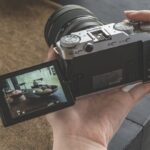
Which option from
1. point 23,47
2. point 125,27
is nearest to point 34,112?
point 125,27

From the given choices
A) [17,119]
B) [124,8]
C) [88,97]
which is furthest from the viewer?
[124,8]

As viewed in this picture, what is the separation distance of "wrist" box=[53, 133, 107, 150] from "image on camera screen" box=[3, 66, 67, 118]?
8 cm

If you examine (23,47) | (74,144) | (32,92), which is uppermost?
(32,92)

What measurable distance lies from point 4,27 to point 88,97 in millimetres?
1161

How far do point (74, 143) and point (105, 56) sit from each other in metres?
0.19

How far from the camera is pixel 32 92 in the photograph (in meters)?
0.80

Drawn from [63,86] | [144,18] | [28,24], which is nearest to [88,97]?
[63,86]

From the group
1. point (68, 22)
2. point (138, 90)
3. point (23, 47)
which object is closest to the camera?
point (138, 90)

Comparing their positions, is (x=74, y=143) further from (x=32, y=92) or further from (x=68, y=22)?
(x=68, y=22)

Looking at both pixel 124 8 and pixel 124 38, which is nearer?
pixel 124 38

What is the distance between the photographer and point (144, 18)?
2.92 feet

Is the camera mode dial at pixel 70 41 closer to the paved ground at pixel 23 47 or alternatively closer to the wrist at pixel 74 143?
the wrist at pixel 74 143

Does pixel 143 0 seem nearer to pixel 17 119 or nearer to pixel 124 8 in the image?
pixel 124 8

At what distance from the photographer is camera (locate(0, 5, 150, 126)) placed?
81 cm
